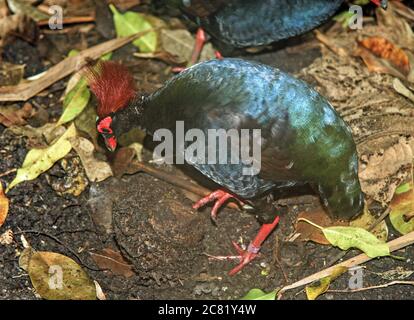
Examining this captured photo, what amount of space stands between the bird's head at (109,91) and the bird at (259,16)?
111 centimetres

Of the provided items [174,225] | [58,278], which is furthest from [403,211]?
[58,278]

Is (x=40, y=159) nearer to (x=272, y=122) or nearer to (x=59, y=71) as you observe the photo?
(x=59, y=71)

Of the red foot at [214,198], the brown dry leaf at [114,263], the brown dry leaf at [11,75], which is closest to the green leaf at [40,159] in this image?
the brown dry leaf at [114,263]

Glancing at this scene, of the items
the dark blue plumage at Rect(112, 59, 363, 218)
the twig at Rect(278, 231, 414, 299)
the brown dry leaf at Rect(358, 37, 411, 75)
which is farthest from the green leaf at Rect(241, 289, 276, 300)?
the brown dry leaf at Rect(358, 37, 411, 75)

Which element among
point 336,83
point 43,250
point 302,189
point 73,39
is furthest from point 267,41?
point 43,250

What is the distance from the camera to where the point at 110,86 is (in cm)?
522

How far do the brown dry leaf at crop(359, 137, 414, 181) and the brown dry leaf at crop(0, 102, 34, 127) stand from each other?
2.75m

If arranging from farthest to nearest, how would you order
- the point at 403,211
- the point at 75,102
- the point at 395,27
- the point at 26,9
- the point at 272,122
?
the point at 26,9
the point at 395,27
the point at 75,102
the point at 403,211
the point at 272,122

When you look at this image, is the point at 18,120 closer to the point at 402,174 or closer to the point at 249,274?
the point at 249,274

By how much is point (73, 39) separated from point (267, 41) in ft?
6.15

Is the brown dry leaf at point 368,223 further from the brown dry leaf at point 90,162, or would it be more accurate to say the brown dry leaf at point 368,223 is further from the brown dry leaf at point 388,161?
the brown dry leaf at point 90,162

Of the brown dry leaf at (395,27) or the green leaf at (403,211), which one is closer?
the green leaf at (403,211)

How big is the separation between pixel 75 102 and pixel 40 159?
1.98ft

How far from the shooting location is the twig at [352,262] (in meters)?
5.07
